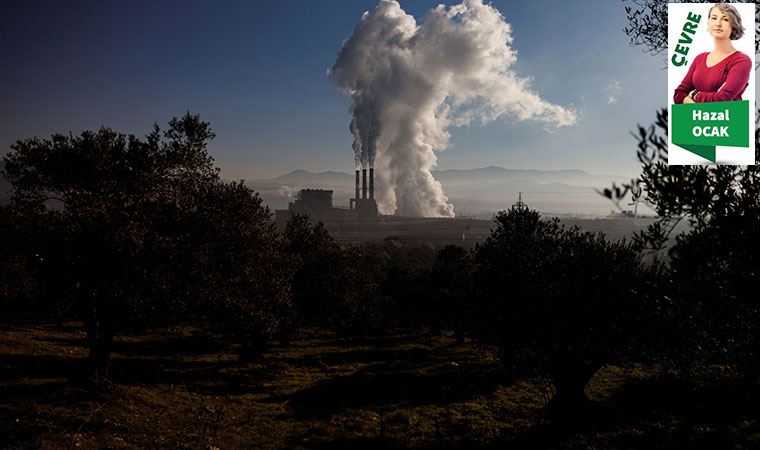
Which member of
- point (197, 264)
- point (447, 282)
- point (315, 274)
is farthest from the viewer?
point (447, 282)

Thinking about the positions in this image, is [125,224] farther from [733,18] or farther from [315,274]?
[315,274]

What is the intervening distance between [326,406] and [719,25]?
25.8 m

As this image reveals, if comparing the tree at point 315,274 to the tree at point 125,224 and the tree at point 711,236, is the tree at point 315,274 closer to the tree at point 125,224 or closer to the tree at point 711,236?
the tree at point 125,224

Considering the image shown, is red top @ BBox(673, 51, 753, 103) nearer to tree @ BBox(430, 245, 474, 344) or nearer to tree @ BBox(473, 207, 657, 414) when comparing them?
tree @ BBox(473, 207, 657, 414)

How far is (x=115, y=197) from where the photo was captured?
21.0 meters

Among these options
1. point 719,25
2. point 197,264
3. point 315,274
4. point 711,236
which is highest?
point 719,25

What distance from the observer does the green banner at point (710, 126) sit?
9.39 meters

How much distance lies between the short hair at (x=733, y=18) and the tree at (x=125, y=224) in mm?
21431

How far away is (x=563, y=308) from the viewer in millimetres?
21141

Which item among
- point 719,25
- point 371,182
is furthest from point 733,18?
point 371,182

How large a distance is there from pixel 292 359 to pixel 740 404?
113 feet

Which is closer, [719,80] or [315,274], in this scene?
[719,80]

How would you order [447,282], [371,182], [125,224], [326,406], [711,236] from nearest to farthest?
[711,236] → [125,224] → [326,406] → [447,282] → [371,182]

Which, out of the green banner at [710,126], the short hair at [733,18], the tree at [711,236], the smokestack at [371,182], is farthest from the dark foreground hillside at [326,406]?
the smokestack at [371,182]
